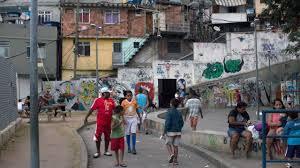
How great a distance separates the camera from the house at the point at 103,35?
170 ft

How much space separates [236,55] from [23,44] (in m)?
18.9

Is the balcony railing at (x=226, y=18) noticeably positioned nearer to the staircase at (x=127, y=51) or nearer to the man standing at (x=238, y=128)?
the staircase at (x=127, y=51)

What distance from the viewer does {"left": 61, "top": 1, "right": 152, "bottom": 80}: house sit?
170 feet

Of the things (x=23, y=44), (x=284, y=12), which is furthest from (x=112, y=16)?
(x=284, y=12)

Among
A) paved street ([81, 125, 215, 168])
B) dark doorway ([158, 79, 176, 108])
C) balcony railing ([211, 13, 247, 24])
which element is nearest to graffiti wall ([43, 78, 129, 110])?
dark doorway ([158, 79, 176, 108])

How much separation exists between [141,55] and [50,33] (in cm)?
868

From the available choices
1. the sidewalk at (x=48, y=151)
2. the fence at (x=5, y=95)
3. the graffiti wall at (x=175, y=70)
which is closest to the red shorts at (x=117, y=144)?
the sidewalk at (x=48, y=151)

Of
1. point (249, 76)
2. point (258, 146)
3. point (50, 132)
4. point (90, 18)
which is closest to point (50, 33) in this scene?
point (90, 18)

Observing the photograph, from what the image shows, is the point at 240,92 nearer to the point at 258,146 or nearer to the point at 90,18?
the point at 90,18

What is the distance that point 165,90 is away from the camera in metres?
47.4

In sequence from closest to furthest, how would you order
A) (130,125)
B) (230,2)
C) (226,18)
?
1. (130,125)
2. (226,18)
3. (230,2)

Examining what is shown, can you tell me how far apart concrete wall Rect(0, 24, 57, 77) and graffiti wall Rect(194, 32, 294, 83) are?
13428 millimetres

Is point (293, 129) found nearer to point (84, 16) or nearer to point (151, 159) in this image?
point (151, 159)

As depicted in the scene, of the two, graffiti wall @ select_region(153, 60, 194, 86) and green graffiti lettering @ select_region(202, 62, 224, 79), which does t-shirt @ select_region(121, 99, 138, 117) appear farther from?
graffiti wall @ select_region(153, 60, 194, 86)
